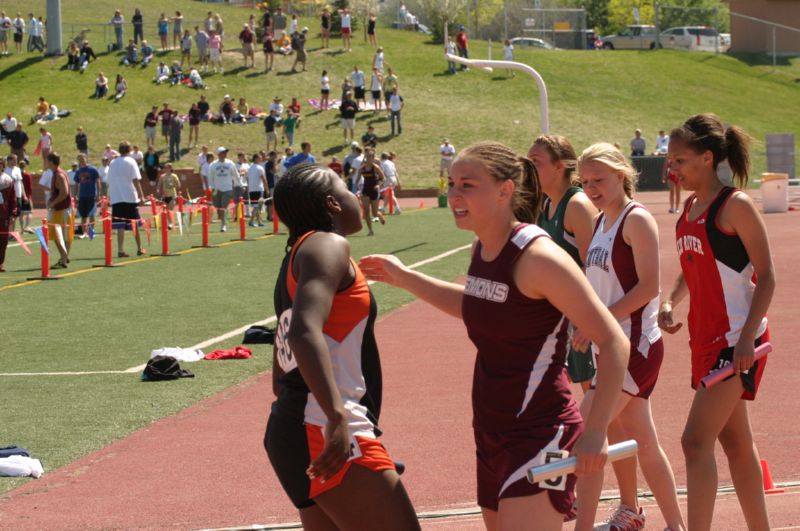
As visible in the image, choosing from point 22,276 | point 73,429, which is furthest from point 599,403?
point 22,276

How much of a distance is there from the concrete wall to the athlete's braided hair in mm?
75282

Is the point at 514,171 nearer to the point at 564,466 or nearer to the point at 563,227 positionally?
the point at 564,466

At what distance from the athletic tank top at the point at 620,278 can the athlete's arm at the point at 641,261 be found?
42mm

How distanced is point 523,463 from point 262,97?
5590 cm

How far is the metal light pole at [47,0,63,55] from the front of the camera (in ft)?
206

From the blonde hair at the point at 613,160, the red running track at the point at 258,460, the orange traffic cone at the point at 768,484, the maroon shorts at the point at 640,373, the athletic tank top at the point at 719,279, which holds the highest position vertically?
the blonde hair at the point at 613,160

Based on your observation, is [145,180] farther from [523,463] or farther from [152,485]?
[523,463]

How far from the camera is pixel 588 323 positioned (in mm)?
3832

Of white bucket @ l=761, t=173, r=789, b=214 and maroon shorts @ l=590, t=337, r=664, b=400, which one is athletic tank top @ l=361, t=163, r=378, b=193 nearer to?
white bucket @ l=761, t=173, r=789, b=214

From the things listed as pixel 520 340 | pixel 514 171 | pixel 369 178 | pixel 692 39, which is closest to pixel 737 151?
pixel 514 171

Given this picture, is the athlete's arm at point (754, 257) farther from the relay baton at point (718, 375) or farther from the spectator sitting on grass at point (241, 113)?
the spectator sitting on grass at point (241, 113)

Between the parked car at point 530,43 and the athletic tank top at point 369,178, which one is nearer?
the athletic tank top at point 369,178

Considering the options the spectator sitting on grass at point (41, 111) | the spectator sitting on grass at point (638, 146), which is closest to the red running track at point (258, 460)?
the spectator sitting on grass at point (638, 146)

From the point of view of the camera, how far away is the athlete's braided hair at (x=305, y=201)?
406cm
